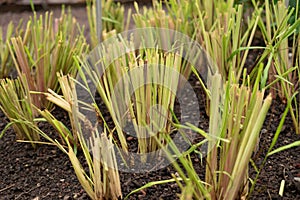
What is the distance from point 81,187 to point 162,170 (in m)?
0.21

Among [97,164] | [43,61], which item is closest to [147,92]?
[97,164]

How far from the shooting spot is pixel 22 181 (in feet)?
4.95

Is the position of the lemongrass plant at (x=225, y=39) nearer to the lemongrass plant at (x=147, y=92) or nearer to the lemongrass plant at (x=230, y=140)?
the lemongrass plant at (x=147, y=92)

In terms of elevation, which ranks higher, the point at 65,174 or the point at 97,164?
the point at 97,164

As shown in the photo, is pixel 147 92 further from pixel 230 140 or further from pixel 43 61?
pixel 43 61

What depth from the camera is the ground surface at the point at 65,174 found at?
140 cm

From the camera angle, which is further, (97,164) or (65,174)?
(65,174)

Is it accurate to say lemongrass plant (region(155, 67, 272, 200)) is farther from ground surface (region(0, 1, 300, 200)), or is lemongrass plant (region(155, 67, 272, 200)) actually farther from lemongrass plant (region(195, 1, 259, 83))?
lemongrass plant (region(195, 1, 259, 83))

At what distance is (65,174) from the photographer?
1.52 m

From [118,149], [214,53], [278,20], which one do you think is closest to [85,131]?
[118,149]

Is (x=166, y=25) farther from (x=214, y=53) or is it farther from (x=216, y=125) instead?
(x=216, y=125)

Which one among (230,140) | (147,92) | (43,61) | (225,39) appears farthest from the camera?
(43,61)

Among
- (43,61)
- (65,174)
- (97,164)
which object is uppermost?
(43,61)

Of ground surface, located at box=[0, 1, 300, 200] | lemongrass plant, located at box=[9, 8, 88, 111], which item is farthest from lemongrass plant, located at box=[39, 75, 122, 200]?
lemongrass plant, located at box=[9, 8, 88, 111]
